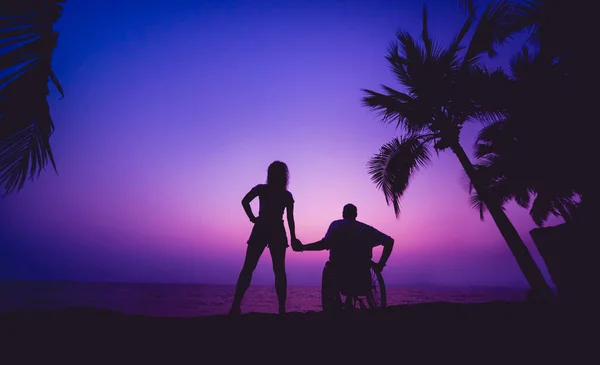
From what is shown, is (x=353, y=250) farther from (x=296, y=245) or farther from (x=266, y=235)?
(x=266, y=235)

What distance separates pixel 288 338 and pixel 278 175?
1990 millimetres

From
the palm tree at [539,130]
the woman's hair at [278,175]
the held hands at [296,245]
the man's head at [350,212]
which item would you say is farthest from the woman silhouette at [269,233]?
the palm tree at [539,130]

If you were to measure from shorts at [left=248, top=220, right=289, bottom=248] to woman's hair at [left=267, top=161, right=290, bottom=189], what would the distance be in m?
0.51

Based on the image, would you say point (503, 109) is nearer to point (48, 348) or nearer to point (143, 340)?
point (143, 340)

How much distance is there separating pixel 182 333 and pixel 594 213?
4.05 metres

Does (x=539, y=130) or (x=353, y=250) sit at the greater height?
(x=539, y=130)

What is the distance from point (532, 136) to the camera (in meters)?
6.39

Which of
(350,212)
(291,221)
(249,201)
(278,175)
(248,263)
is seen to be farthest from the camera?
(350,212)

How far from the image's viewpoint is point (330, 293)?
336 cm

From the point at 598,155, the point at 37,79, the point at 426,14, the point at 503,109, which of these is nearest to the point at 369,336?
the point at 37,79

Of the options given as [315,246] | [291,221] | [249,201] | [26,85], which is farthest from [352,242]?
[26,85]

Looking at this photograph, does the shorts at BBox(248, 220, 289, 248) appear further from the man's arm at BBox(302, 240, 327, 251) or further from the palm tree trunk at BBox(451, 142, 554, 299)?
the palm tree trunk at BBox(451, 142, 554, 299)

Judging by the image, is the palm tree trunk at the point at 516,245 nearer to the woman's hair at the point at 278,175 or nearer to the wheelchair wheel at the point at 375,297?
the wheelchair wheel at the point at 375,297

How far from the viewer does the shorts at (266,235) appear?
3361 mm
